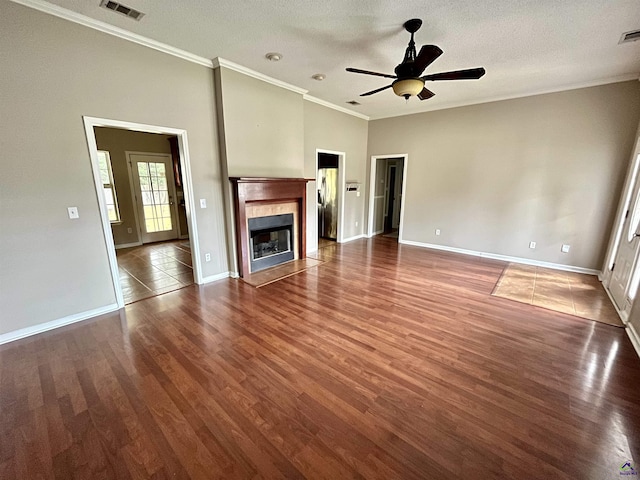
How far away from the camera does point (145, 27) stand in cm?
271

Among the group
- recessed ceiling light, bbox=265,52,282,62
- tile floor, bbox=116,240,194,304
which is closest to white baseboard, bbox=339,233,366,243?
tile floor, bbox=116,240,194,304

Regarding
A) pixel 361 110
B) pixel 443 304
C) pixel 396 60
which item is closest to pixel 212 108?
pixel 396 60

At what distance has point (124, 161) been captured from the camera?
5688 mm

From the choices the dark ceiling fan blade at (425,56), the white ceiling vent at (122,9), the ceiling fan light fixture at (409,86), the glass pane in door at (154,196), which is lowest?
the glass pane in door at (154,196)

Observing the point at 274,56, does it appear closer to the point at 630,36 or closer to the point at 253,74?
the point at 253,74

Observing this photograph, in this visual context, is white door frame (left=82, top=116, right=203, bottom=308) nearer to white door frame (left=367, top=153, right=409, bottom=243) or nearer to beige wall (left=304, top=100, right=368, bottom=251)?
beige wall (left=304, top=100, right=368, bottom=251)

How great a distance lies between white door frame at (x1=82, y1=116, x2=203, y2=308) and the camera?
2761 millimetres

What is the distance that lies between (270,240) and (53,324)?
A: 9.28ft

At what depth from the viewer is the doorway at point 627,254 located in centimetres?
291

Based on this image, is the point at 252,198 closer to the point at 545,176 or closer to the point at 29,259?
the point at 29,259

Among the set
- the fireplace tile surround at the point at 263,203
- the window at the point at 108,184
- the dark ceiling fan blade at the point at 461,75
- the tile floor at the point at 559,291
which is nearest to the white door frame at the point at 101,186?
the fireplace tile surround at the point at 263,203

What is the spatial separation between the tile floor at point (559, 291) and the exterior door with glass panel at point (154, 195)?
6965mm

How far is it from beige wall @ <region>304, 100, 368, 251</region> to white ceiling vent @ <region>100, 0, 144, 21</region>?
115 inches

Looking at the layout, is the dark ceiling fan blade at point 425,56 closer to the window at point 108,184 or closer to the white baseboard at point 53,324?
the white baseboard at point 53,324
